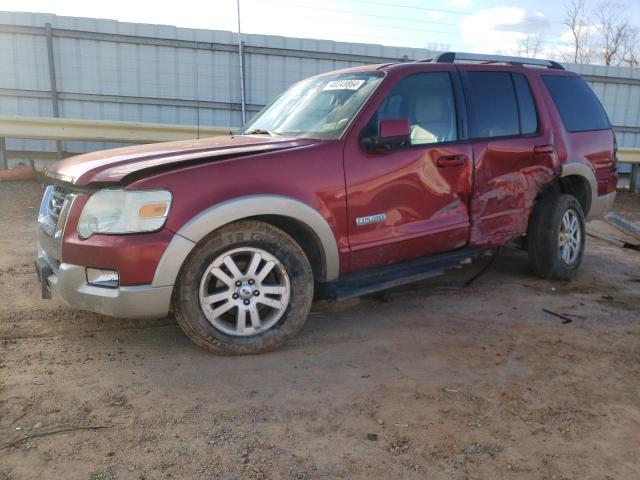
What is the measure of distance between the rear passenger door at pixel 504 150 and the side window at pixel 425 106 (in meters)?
0.20

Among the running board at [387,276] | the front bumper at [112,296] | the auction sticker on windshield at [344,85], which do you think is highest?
the auction sticker on windshield at [344,85]

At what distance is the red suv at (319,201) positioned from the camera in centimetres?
329

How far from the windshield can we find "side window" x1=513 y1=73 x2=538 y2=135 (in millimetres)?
1551

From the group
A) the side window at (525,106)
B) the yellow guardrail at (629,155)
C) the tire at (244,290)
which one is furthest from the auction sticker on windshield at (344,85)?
the yellow guardrail at (629,155)

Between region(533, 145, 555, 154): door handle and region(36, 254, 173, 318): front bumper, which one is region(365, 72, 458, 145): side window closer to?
region(533, 145, 555, 154): door handle

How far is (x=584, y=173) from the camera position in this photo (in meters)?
5.51

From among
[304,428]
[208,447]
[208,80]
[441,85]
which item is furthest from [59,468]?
[208,80]

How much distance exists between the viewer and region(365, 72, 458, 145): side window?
4219 millimetres

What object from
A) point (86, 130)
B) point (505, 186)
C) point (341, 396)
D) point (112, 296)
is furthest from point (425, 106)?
point (86, 130)

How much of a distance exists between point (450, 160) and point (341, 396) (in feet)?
7.10

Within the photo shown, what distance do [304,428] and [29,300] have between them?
114 inches

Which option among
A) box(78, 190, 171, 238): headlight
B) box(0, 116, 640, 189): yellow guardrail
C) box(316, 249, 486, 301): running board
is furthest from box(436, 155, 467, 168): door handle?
box(0, 116, 640, 189): yellow guardrail

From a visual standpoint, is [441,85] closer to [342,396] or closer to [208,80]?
[342,396]

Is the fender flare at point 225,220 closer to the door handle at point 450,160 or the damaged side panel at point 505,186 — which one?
the door handle at point 450,160
